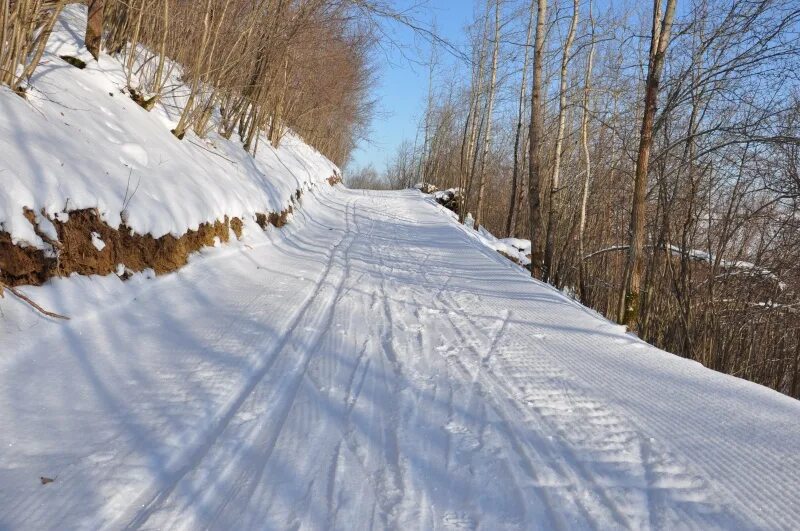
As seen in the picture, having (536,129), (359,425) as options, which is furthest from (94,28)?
(536,129)

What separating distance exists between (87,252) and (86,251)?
12 millimetres

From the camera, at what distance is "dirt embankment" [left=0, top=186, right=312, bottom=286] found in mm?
3271

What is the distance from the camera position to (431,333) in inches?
179

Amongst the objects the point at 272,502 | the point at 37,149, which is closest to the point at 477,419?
the point at 272,502

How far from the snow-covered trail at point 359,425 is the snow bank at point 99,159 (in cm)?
72

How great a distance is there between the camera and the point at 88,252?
3.94 m

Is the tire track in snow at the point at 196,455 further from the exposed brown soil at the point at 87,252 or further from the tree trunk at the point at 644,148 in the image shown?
the tree trunk at the point at 644,148

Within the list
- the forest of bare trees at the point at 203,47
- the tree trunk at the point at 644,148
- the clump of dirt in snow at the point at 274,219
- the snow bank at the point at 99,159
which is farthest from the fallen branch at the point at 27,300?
the tree trunk at the point at 644,148

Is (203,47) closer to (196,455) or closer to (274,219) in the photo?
(274,219)

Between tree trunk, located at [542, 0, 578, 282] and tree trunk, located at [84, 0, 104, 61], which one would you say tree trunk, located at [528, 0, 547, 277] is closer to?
tree trunk, located at [542, 0, 578, 282]

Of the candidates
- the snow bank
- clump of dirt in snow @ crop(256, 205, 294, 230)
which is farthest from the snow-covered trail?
clump of dirt in snow @ crop(256, 205, 294, 230)

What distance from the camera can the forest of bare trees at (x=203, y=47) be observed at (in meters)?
4.48

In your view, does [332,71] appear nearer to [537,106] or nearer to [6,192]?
[537,106]

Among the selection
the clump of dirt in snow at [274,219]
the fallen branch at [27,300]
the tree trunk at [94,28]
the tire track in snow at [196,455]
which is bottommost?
the tire track in snow at [196,455]
